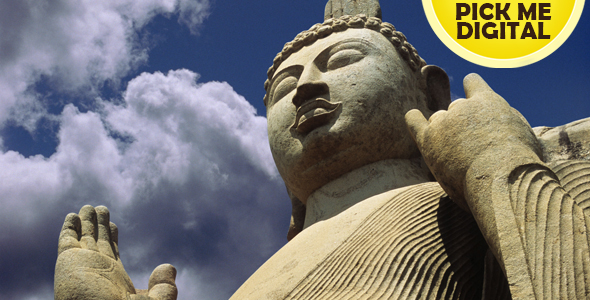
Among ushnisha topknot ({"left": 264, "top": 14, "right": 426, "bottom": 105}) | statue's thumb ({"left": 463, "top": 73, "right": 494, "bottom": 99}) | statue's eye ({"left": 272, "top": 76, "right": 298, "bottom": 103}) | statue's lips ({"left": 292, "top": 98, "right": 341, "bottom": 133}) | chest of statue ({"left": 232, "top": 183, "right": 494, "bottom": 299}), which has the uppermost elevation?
ushnisha topknot ({"left": 264, "top": 14, "right": 426, "bottom": 105})

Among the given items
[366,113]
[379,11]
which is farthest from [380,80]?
[379,11]

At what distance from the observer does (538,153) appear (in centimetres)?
378

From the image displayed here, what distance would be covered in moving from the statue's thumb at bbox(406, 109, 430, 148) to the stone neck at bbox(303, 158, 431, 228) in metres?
1.18

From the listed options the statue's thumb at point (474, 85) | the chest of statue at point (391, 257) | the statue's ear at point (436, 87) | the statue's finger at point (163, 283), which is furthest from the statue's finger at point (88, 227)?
the statue's ear at point (436, 87)

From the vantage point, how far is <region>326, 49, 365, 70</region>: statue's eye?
5.70m

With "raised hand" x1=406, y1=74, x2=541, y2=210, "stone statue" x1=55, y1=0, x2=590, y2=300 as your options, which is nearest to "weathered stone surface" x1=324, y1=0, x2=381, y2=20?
"stone statue" x1=55, y1=0, x2=590, y2=300

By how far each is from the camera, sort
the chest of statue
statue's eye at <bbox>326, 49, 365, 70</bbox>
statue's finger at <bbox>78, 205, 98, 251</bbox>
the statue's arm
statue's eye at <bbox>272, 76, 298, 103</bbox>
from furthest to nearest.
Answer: statue's eye at <bbox>272, 76, 298, 103</bbox> → statue's eye at <bbox>326, 49, 365, 70</bbox> → statue's finger at <bbox>78, 205, 98, 251</bbox> → the chest of statue → the statue's arm

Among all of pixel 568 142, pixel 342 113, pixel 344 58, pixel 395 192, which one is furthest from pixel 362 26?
pixel 568 142

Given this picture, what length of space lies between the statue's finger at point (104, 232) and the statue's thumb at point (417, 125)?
8.73 feet

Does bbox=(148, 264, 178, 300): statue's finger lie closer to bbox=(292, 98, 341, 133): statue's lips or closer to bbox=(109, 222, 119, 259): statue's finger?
bbox=(109, 222, 119, 259): statue's finger

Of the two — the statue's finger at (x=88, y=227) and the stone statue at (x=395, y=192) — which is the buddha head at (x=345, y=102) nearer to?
the stone statue at (x=395, y=192)

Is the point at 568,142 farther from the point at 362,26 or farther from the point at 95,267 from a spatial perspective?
the point at 95,267

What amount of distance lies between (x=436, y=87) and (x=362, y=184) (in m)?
1.59

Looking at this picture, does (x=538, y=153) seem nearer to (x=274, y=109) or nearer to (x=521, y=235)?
(x=521, y=235)
